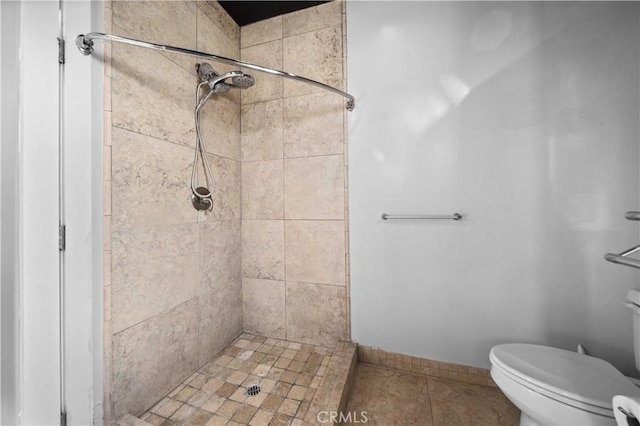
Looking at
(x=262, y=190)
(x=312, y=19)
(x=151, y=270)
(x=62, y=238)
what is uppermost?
(x=312, y=19)

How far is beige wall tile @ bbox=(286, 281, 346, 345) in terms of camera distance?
1.55m

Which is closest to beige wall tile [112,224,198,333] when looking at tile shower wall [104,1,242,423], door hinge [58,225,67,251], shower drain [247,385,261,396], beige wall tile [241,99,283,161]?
tile shower wall [104,1,242,423]

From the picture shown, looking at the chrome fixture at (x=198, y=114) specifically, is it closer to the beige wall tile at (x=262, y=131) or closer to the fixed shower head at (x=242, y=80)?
the fixed shower head at (x=242, y=80)

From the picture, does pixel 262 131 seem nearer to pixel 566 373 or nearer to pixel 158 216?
pixel 158 216

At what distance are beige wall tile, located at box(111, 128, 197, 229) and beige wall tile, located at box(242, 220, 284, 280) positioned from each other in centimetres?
44

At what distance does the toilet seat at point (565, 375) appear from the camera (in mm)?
787

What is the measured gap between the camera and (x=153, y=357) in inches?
43.8

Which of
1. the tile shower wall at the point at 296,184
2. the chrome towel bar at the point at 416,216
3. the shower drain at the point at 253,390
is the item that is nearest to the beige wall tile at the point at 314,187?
the tile shower wall at the point at 296,184

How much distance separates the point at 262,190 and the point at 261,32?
1095 millimetres

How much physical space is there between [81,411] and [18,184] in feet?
2.71

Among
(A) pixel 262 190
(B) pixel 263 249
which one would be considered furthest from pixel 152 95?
(B) pixel 263 249

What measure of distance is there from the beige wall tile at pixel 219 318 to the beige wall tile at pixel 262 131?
0.86 metres

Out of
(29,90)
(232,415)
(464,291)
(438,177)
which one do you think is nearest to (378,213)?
(438,177)

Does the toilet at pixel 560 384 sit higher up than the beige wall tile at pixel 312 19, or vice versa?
the beige wall tile at pixel 312 19
